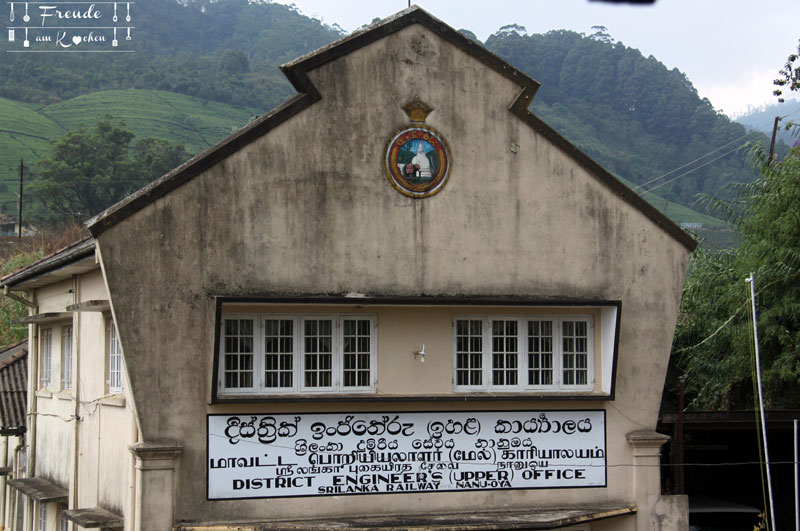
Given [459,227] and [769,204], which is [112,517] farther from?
[769,204]

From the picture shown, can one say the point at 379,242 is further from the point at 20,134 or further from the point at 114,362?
the point at 20,134

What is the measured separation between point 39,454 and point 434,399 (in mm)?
10274

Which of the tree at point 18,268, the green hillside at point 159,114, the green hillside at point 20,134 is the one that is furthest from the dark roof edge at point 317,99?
the green hillside at point 159,114

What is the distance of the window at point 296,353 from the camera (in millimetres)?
13375

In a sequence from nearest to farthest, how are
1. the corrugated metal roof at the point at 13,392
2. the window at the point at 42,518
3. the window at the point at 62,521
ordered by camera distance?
the window at the point at 62,521 < the window at the point at 42,518 < the corrugated metal roof at the point at 13,392

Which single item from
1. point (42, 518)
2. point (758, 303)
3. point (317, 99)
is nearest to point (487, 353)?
point (317, 99)

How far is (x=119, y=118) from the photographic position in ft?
300

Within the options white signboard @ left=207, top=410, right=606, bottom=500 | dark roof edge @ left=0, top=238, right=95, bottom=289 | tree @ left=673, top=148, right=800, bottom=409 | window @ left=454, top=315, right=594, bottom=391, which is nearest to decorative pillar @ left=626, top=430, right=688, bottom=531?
white signboard @ left=207, top=410, right=606, bottom=500

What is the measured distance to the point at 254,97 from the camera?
105625mm

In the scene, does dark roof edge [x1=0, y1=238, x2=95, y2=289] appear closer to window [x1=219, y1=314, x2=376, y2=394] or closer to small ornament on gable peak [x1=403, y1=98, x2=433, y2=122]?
window [x1=219, y1=314, x2=376, y2=394]

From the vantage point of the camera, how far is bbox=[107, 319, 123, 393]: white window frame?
48.9 ft

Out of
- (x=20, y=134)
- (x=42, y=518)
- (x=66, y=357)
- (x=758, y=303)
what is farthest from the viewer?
(x=20, y=134)

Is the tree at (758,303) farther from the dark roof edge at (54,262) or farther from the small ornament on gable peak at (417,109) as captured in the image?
the dark roof edge at (54,262)

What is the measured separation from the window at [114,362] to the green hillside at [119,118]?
65.8 meters
